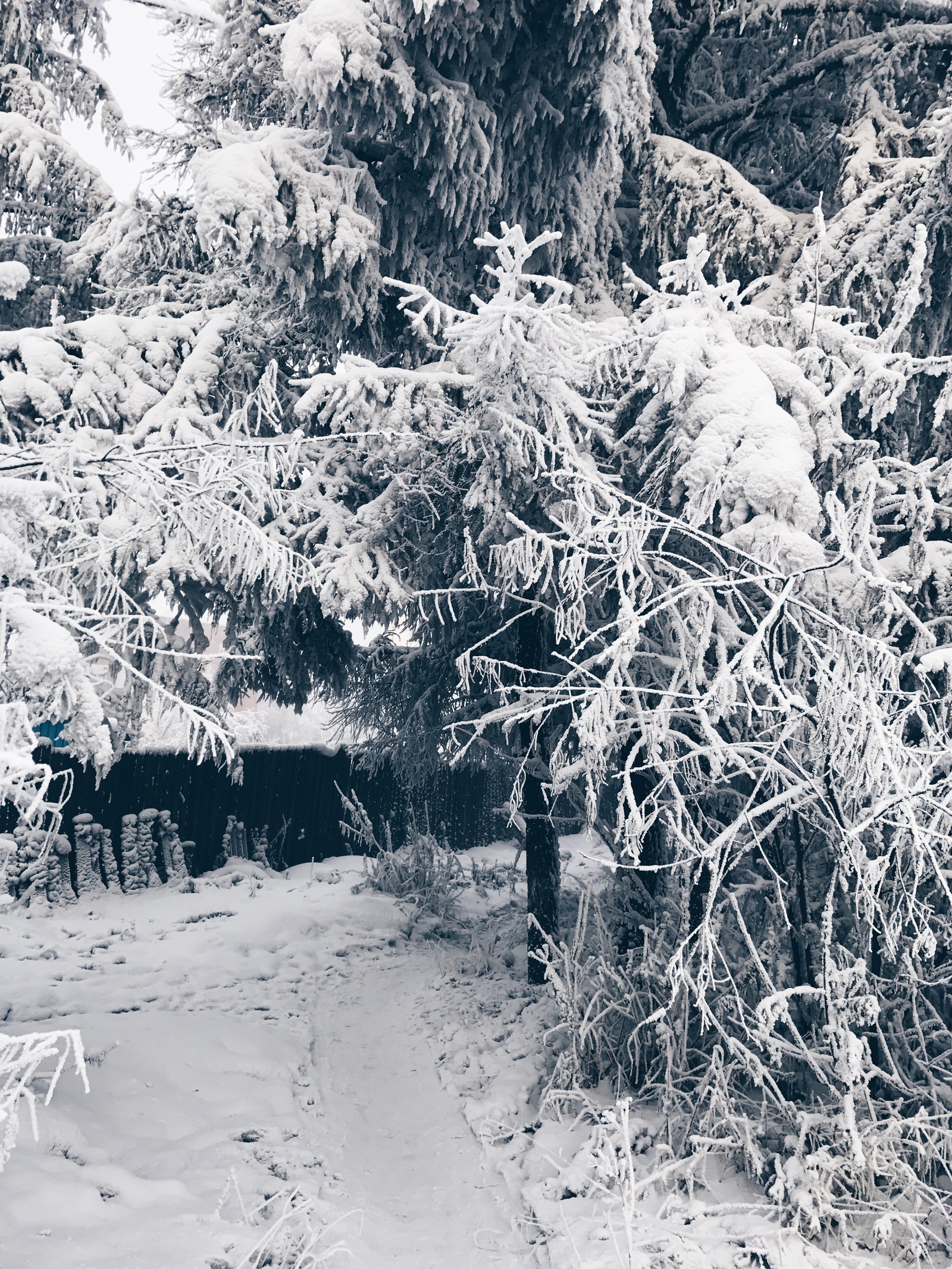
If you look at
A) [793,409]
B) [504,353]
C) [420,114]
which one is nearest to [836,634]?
[793,409]

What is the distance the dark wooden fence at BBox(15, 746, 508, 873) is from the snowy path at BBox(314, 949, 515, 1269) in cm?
357

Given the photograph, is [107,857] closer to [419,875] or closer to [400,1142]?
[419,875]

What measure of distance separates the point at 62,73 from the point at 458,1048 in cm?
843

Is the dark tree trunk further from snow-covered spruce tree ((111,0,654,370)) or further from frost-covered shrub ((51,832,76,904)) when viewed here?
frost-covered shrub ((51,832,76,904))

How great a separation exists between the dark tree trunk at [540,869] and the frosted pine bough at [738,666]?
986mm

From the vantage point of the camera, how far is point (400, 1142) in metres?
4.50

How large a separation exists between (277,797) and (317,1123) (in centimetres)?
662

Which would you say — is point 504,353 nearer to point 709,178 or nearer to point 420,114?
point 420,114

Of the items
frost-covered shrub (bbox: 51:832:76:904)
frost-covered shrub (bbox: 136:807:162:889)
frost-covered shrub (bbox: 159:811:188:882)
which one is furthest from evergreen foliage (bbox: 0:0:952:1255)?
frost-covered shrub (bbox: 159:811:188:882)

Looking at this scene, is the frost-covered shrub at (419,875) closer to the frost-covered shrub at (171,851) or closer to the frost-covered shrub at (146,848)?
the frost-covered shrub at (171,851)

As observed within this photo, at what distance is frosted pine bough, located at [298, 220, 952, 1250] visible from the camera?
3.30 m

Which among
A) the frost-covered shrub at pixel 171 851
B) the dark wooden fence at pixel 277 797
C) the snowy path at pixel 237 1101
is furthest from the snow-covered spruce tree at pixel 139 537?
the frost-covered shrub at pixel 171 851

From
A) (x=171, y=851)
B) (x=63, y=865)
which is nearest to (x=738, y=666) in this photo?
(x=63, y=865)

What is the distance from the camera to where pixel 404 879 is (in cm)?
903
